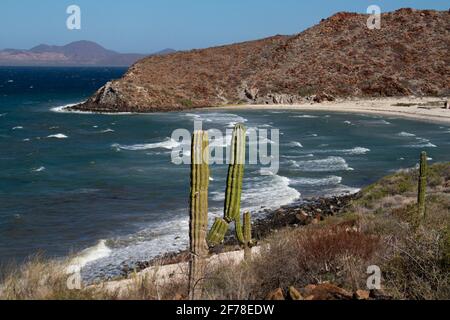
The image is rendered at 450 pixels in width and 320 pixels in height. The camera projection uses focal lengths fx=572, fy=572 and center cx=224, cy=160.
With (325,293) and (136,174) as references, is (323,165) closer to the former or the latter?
(136,174)

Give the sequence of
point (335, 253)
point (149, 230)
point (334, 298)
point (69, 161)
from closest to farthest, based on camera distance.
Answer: point (334, 298) → point (335, 253) → point (149, 230) → point (69, 161)

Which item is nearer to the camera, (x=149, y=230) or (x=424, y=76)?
(x=149, y=230)

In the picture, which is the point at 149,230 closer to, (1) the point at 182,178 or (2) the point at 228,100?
(1) the point at 182,178

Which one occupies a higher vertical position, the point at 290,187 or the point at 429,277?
the point at 429,277

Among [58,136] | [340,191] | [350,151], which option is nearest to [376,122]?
[350,151]

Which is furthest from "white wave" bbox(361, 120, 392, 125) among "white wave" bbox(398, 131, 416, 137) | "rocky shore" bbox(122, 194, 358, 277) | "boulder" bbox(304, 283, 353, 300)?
"boulder" bbox(304, 283, 353, 300)
